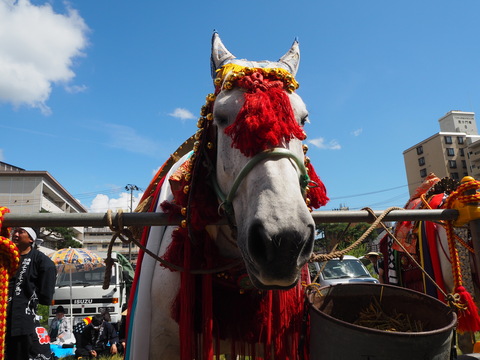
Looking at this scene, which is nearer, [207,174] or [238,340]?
[207,174]

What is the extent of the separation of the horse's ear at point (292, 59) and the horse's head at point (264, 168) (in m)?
0.25

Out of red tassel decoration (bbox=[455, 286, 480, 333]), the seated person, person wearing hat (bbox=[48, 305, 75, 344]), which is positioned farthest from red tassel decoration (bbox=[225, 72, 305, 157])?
person wearing hat (bbox=[48, 305, 75, 344])

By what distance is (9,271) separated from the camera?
1813 millimetres

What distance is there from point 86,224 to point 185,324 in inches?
29.1

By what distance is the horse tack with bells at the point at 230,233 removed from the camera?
1571mm

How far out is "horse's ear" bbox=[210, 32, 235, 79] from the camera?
2.30 metres

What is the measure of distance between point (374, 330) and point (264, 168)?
2.75ft

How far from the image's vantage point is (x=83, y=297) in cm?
1119

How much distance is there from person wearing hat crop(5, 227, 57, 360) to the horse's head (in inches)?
115

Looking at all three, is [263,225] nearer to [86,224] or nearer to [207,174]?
[207,174]

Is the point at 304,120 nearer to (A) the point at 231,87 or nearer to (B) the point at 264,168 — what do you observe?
(A) the point at 231,87

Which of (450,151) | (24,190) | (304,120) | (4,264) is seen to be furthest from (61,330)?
(450,151)

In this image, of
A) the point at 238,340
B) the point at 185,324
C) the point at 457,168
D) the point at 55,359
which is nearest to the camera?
the point at 185,324

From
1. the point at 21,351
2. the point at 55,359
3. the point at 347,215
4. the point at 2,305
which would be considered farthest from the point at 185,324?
the point at 55,359
